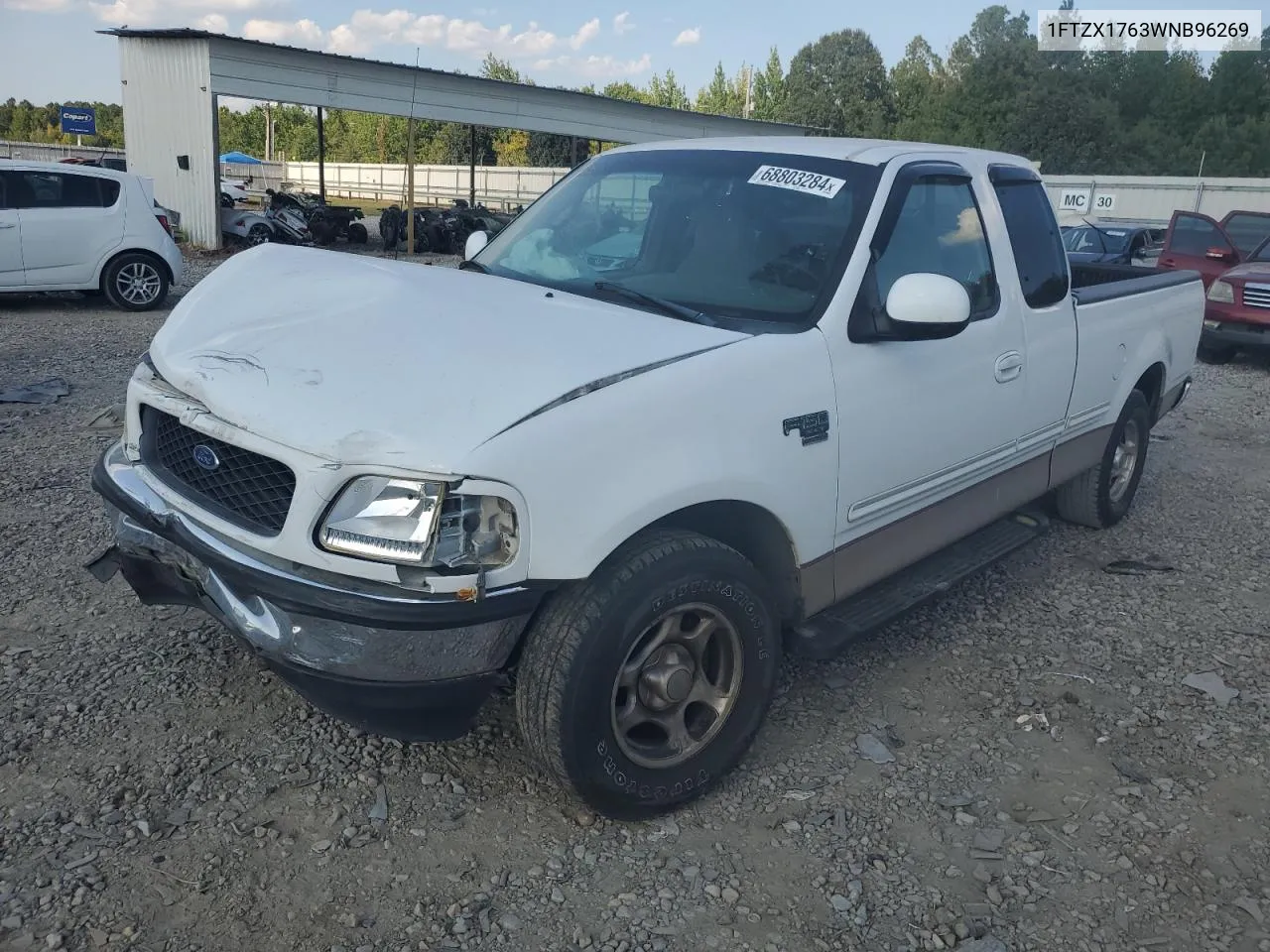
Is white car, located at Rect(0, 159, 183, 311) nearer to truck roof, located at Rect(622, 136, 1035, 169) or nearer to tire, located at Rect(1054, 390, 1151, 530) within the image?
truck roof, located at Rect(622, 136, 1035, 169)

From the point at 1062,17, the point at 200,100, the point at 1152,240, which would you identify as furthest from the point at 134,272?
the point at 1062,17

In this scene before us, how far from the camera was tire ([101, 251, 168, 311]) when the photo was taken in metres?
11.6

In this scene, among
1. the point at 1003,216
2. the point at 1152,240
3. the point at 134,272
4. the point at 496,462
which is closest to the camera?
the point at 496,462

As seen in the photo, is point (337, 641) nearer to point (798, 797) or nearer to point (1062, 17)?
point (798, 797)

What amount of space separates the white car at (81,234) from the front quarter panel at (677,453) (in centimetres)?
1089

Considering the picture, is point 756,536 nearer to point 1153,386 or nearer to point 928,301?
point 928,301

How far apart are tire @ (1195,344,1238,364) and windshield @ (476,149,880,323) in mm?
10092

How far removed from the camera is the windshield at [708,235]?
3320mm

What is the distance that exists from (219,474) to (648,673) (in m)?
1.29

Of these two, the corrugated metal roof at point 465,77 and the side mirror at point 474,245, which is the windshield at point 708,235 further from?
the corrugated metal roof at point 465,77

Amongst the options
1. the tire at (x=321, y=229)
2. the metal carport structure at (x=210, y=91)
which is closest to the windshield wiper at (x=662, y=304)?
the metal carport structure at (x=210, y=91)

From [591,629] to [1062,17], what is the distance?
223 ft

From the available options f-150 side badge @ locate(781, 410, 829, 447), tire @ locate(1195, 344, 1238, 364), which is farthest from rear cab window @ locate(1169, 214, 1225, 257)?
f-150 side badge @ locate(781, 410, 829, 447)

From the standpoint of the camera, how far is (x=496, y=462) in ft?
7.66
